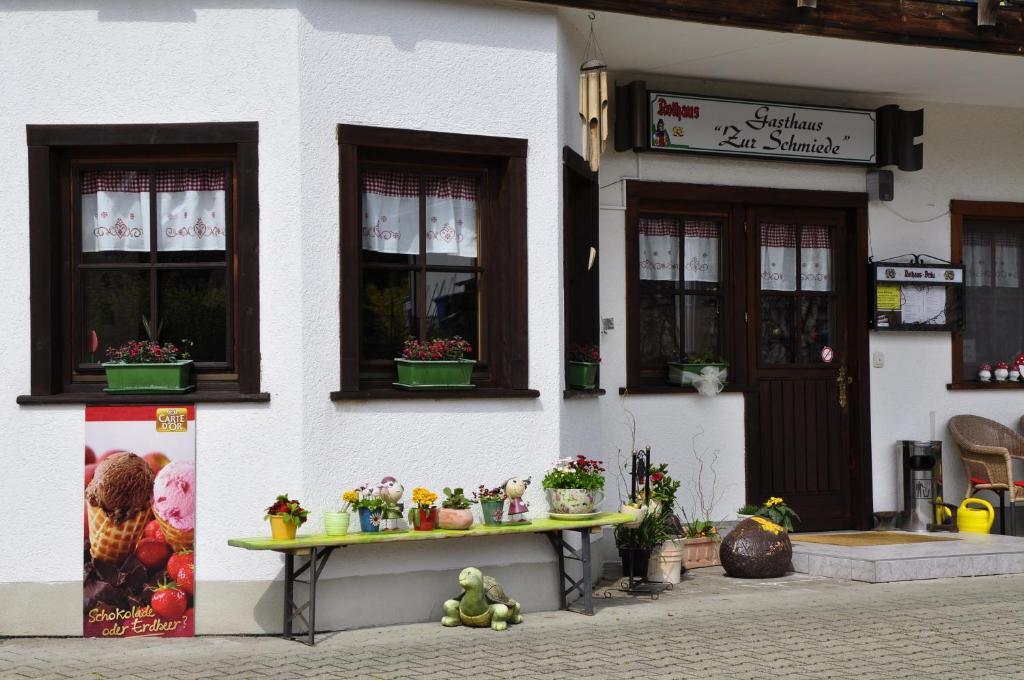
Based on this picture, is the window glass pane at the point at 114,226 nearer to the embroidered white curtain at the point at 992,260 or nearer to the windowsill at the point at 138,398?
the windowsill at the point at 138,398

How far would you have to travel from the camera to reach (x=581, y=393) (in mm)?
8969

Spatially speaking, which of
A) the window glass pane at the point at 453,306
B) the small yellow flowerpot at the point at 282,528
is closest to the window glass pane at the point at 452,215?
the window glass pane at the point at 453,306

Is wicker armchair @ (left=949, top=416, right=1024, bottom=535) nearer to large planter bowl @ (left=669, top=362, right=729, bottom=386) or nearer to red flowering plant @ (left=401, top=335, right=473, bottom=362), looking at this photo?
large planter bowl @ (left=669, top=362, right=729, bottom=386)

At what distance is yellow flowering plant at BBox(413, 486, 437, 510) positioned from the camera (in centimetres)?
779

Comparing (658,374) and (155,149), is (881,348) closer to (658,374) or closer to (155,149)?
(658,374)

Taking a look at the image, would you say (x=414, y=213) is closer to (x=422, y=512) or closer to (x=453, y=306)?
(x=453, y=306)

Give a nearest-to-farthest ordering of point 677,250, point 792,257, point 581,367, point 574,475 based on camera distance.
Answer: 1. point 574,475
2. point 581,367
3. point 677,250
4. point 792,257

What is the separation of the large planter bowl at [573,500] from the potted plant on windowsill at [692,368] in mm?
2531

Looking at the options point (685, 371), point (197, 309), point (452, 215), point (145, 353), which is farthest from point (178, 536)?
point (685, 371)

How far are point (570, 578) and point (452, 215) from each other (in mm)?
2523

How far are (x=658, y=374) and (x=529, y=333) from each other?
2.51m

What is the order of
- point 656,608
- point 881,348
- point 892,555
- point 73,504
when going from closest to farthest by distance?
point 73,504 < point 656,608 < point 892,555 < point 881,348

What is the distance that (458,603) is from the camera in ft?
26.0

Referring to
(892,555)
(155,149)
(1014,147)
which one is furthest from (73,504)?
(1014,147)
